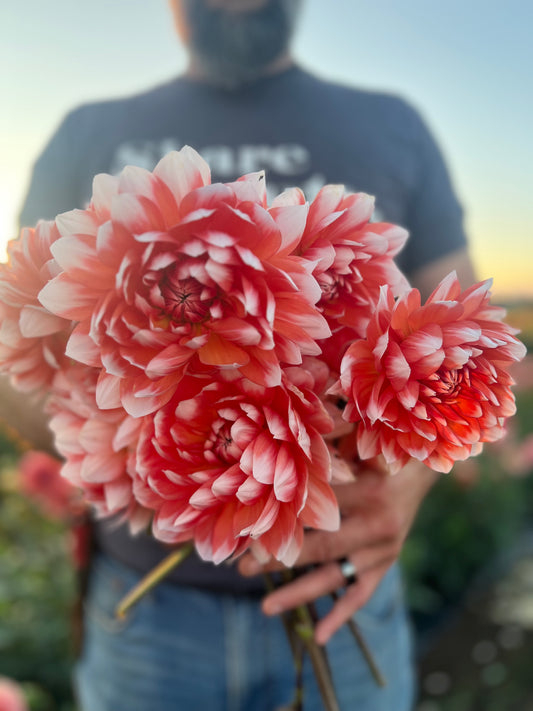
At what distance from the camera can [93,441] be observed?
0.51 metres

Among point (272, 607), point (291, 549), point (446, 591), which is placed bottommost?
point (446, 591)

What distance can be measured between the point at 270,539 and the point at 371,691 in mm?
773

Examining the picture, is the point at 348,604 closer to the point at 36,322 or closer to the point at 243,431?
the point at 243,431

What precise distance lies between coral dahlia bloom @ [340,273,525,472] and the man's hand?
0.14 m

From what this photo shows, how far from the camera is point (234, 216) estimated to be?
1.19 ft

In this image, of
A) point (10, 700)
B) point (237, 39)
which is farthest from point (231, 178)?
point (10, 700)

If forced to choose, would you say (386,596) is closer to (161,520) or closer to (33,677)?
(161,520)

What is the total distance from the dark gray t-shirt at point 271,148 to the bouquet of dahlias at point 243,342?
0.60 metres

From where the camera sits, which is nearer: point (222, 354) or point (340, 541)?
point (222, 354)

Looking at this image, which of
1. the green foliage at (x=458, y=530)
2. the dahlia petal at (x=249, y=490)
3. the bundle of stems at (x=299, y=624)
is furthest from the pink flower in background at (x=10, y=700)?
the green foliage at (x=458, y=530)

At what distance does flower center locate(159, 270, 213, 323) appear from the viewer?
15.0 inches

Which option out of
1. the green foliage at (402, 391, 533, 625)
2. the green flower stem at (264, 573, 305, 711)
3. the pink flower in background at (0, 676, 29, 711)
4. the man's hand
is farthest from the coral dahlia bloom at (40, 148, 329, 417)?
the green foliage at (402, 391, 533, 625)

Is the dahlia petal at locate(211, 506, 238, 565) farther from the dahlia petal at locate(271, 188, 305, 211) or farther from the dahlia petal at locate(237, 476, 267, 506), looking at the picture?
the dahlia petal at locate(271, 188, 305, 211)

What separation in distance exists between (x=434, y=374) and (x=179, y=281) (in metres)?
0.19
